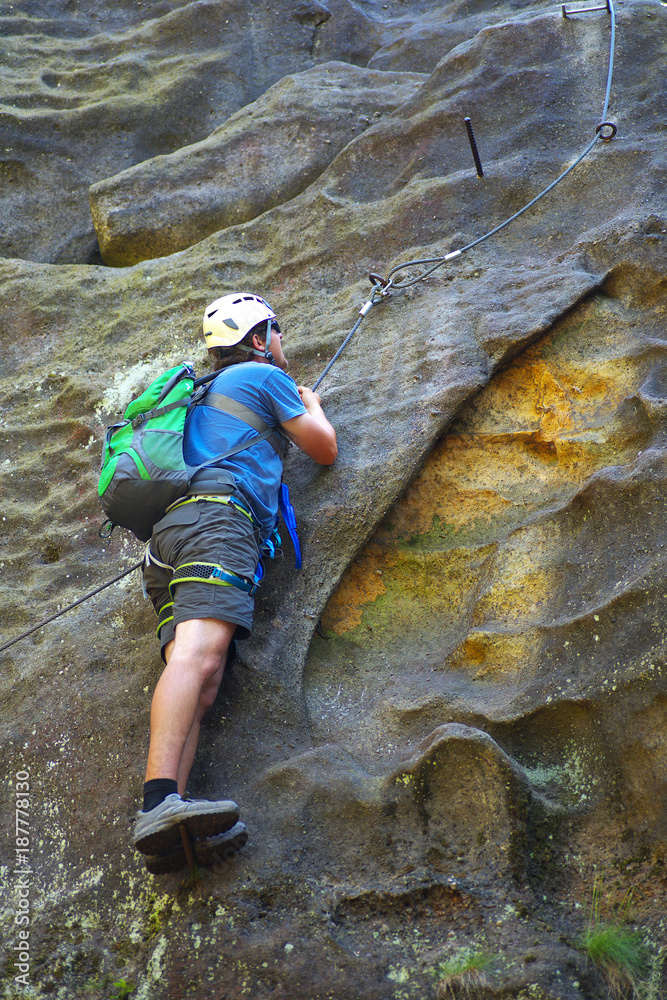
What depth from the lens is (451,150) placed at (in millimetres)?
5879

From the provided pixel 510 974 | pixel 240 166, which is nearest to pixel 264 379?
pixel 510 974

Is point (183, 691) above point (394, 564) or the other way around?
above

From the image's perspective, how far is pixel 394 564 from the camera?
176 inches

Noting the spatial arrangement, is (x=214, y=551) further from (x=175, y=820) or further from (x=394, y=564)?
(x=394, y=564)

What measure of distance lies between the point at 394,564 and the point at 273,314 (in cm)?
158

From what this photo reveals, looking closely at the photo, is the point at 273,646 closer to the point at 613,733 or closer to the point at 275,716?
the point at 275,716

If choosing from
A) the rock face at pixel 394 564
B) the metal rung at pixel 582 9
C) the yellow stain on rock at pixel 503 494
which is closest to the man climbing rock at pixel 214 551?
the rock face at pixel 394 564

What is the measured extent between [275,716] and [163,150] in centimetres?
581

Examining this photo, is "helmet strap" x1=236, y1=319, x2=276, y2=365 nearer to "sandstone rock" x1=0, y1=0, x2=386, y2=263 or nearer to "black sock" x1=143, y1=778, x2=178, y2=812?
"black sock" x1=143, y1=778, x2=178, y2=812

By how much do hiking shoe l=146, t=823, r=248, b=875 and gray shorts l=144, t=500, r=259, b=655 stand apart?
2.68 ft

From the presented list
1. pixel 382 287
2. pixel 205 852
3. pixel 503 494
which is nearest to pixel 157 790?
pixel 205 852

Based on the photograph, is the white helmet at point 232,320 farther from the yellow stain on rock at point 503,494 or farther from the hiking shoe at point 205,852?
the hiking shoe at point 205,852

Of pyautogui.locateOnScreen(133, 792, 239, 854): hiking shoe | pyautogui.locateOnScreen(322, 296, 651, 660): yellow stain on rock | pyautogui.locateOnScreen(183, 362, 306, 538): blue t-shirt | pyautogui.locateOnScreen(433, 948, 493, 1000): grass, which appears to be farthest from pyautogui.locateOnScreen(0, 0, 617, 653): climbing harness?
pyautogui.locateOnScreen(433, 948, 493, 1000): grass

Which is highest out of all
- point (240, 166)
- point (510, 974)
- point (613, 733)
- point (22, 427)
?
point (240, 166)
